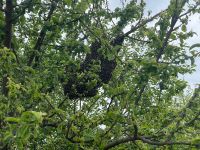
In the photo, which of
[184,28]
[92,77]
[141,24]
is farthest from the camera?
[141,24]

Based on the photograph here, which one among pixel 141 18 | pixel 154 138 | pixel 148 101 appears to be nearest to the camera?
pixel 154 138

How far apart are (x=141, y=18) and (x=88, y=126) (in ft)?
16.0

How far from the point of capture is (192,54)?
691 cm

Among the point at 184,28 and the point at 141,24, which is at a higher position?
the point at 141,24

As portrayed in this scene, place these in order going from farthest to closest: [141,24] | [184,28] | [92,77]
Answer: [141,24]
[92,77]
[184,28]

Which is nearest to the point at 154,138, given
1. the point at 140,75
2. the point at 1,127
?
the point at 140,75

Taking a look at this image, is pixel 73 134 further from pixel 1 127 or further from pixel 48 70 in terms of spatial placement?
pixel 48 70

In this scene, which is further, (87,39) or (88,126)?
(87,39)

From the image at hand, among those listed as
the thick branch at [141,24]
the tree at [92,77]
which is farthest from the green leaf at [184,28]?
the thick branch at [141,24]

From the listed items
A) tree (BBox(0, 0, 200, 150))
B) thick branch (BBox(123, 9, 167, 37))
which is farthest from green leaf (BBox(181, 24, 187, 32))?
thick branch (BBox(123, 9, 167, 37))

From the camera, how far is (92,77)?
10.5 meters

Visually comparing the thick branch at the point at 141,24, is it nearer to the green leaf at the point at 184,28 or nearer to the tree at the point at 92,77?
the tree at the point at 92,77

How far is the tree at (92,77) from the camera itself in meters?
6.81

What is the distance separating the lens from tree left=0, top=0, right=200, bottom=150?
6812mm
